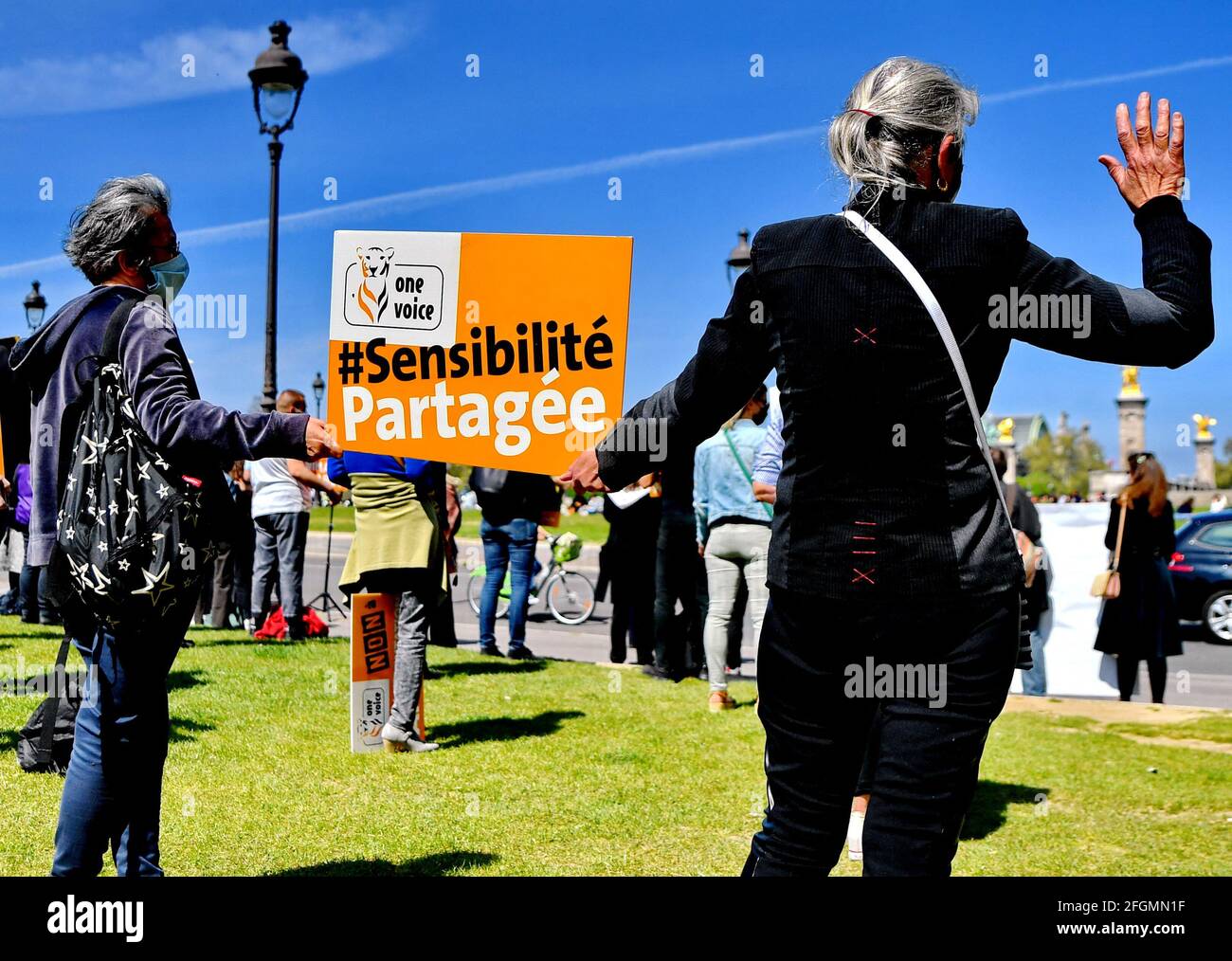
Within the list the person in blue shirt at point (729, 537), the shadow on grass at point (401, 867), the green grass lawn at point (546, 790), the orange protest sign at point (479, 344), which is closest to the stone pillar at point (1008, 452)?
the person in blue shirt at point (729, 537)

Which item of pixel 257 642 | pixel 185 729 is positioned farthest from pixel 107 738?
pixel 257 642

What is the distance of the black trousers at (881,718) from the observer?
88.4 inches

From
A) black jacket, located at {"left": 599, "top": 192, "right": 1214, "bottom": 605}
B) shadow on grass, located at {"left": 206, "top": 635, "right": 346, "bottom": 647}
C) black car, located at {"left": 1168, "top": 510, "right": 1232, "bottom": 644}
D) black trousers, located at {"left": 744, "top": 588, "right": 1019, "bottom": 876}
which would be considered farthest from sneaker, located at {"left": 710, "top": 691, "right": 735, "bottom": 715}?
black car, located at {"left": 1168, "top": 510, "right": 1232, "bottom": 644}

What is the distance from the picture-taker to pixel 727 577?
762 cm

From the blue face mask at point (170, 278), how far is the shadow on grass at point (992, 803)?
346cm

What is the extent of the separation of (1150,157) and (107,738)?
2.74 meters

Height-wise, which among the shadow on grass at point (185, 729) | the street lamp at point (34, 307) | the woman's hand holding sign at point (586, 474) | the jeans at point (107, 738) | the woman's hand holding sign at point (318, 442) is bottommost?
the shadow on grass at point (185, 729)

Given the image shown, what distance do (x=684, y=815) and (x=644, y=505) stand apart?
474 cm

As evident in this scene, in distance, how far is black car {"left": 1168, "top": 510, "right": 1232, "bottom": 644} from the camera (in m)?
15.2

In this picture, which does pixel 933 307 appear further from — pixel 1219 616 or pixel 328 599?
pixel 1219 616

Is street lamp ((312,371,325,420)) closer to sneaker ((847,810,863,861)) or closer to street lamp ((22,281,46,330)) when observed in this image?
street lamp ((22,281,46,330))

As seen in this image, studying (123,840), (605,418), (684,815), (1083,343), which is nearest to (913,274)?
(1083,343)

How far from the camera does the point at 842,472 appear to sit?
7.49 ft
